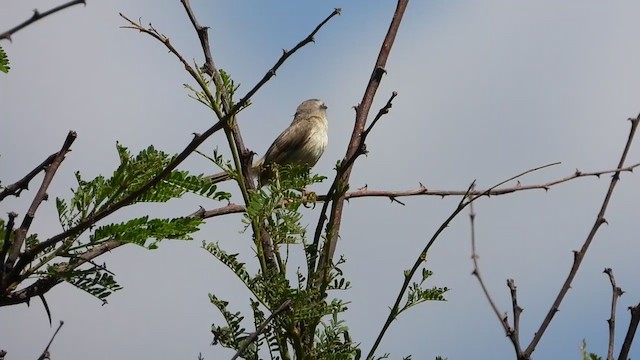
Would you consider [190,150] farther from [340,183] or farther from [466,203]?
[466,203]

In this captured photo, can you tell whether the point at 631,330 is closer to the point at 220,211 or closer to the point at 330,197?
the point at 330,197

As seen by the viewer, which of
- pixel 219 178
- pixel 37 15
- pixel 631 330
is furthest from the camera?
pixel 219 178

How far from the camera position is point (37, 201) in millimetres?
1920

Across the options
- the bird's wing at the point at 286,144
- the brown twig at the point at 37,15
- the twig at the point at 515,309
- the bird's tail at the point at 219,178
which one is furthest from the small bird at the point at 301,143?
the brown twig at the point at 37,15

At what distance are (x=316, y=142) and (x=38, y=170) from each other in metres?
8.10

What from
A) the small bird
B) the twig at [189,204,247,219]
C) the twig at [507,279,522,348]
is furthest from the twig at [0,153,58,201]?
the small bird

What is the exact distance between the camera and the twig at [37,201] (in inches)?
72.6

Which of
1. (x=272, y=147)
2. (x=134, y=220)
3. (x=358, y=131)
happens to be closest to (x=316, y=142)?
(x=272, y=147)

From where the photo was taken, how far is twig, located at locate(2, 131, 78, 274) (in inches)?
72.6

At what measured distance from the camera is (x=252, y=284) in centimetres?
253

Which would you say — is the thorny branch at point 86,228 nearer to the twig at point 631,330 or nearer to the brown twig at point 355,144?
the brown twig at point 355,144

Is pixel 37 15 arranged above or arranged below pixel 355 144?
below

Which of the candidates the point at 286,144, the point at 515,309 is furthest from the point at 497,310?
the point at 286,144

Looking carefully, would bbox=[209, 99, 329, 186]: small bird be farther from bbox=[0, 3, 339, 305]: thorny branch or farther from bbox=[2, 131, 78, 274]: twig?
bbox=[2, 131, 78, 274]: twig
